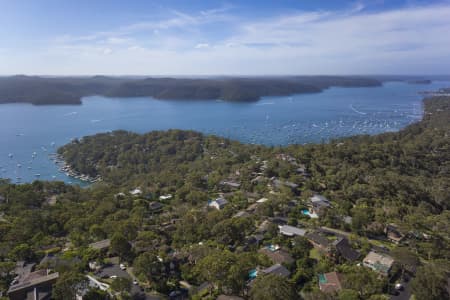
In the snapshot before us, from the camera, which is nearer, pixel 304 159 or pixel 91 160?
pixel 304 159

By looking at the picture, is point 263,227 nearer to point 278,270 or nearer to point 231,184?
point 278,270

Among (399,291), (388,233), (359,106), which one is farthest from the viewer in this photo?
(359,106)

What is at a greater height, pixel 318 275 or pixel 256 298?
pixel 256 298

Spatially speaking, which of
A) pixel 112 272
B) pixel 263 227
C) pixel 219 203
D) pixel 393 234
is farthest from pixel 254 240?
pixel 393 234

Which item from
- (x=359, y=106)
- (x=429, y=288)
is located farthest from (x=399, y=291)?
(x=359, y=106)

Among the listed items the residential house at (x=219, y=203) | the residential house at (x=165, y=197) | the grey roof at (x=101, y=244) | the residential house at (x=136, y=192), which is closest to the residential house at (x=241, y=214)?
the residential house at (x=219, y=203)

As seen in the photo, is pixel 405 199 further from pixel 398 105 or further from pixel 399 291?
pixel 398 105

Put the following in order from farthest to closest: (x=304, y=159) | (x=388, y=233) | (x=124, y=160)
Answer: (x=124, y=160) < (x=304, y=159) < (x=388, y=233)
